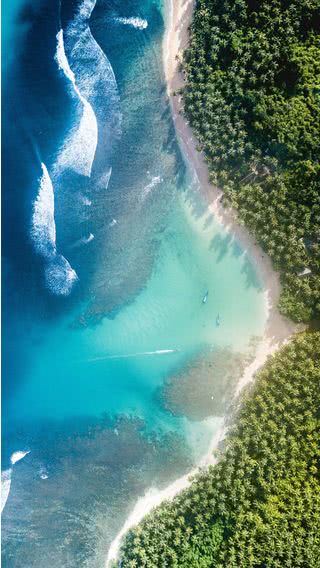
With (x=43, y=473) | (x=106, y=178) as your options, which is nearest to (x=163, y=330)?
(x=106, y=178)

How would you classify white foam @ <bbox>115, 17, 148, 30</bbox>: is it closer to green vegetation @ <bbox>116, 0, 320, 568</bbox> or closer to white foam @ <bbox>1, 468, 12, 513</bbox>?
green vegetation @ <bbox>116, 0, 320, 568</bbox>

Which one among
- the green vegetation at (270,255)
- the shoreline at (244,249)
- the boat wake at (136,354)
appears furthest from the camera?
the boat wake at (136,354)

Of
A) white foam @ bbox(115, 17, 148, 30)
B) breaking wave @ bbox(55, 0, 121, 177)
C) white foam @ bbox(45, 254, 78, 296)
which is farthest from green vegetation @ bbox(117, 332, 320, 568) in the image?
white foam @ bbox(115, 17, 148, 30)

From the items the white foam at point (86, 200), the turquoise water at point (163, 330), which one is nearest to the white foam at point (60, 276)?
the turquoise water at point (163, 330)

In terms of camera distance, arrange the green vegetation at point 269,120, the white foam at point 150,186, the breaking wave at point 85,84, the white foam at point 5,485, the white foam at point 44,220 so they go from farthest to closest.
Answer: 1. the white foam at point 44,220
2. the breaking wave at point 85,84
3. the white foam at point 5,485
4. the white foam at point 150,186
5. the green vegetation at point 269,120

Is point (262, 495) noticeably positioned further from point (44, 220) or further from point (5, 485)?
point (44, 220)

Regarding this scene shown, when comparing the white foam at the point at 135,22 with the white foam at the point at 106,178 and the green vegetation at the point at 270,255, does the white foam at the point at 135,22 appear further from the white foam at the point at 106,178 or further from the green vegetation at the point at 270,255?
the white foam at the point at 106,178

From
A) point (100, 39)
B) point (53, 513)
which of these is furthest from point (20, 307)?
point (100, 39)
